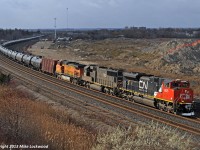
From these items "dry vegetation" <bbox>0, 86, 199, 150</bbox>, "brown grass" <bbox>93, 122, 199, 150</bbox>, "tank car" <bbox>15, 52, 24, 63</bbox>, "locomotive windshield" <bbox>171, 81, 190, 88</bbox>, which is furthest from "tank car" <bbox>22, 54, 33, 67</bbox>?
"brown grass" <bbox>93, 122, 199, 150</bbox>

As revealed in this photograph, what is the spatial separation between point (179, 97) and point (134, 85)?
6256 millimetres

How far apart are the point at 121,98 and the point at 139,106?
168 inches

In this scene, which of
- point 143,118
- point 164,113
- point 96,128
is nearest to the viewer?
point 96,128

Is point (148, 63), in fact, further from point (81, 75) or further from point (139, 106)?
point (139, 106)

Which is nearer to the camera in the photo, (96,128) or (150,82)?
(96,128)

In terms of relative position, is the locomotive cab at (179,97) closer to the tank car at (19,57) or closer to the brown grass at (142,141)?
the brown grass at (142,141)

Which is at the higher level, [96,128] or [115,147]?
[115,147]

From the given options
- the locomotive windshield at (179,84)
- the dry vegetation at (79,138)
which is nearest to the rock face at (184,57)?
the locomotive windshield at (179,84)

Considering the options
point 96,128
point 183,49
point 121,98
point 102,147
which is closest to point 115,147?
point 102,147

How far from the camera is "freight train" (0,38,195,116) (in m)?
27.9

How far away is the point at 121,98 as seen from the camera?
35.3 metres

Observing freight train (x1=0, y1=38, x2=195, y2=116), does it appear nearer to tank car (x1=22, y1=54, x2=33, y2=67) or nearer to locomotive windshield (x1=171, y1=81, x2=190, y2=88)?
locomotive windshield (x1=171, y1=81, x2=190, y2=88)

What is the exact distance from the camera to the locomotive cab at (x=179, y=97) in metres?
27.7

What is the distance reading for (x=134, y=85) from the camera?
33.3 metres
